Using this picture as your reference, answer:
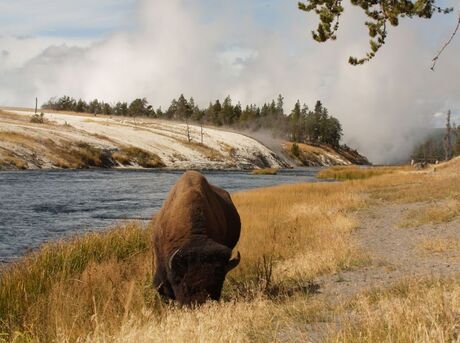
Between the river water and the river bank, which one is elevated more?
the river bank

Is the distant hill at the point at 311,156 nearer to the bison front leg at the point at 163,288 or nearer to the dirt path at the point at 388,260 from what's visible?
the dirt path at the point at 388,260

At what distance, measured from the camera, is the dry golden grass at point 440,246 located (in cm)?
1250

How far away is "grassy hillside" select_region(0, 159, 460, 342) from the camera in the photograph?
5.15m

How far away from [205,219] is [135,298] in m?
1.76

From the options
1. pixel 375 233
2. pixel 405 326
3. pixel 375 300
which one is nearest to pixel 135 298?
pixel 375 300

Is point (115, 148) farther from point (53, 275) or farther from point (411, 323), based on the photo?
point (411, 323)

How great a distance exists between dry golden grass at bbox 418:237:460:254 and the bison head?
22.3 ft

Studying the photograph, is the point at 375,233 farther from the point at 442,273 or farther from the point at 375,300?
the point at 375,300

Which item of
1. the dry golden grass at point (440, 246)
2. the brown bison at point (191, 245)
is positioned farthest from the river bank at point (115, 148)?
the dry golden grass at point (440, 246)

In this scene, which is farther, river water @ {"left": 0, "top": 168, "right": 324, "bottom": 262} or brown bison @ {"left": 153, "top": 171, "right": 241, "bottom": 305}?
river water @ {"left": 0, "top": 168, "right": 324, "bottom": 262}

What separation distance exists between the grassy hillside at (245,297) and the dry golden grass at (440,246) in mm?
1590

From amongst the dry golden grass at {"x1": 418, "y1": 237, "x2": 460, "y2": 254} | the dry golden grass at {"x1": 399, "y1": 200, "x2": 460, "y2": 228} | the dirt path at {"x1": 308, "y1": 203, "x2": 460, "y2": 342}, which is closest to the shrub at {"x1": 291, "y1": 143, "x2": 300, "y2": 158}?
the dirt path at {"x1": 308, "y1": 203, "x2": 460, "y2": 342}

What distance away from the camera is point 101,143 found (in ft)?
254

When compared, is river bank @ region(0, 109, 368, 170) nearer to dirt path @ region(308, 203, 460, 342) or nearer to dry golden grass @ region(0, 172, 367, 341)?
dry golden grass @ region(0, 172, 367, 341)
